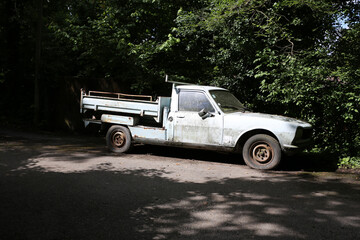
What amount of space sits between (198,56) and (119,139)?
489 cm

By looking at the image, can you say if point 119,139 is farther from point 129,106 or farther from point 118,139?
point 129,106

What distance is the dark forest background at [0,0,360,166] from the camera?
7.93 meters

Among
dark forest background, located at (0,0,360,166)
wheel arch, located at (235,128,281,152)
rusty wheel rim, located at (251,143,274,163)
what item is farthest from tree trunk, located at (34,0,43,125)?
rusty wheel rim, located at (251,143,274,163)

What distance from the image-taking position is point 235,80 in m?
10.1

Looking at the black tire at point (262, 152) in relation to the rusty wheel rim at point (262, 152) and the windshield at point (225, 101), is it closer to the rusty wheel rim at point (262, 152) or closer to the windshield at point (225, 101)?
the rusty wheel rim at point (262, 152)

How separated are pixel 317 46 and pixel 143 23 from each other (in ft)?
23.4

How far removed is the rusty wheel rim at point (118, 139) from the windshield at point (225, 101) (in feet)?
8.82

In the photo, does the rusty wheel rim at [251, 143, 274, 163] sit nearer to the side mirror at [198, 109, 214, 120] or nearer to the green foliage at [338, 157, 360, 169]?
the side mirror at [198, 109, 214, 120]

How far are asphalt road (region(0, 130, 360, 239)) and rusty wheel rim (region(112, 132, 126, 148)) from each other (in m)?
0.73

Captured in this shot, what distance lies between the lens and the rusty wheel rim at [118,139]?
331 inches

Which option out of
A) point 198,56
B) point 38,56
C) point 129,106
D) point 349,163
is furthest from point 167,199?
point 38,56

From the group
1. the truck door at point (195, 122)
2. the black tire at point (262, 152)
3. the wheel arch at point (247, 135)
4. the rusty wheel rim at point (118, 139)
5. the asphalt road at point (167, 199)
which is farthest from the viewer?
the rusty wheel rim at point (118, 139)

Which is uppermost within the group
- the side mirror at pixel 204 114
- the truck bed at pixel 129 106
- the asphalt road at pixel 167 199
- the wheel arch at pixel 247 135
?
the truck bed at pixel 129 106

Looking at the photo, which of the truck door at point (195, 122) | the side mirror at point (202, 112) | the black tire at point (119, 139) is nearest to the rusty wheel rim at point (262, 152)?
the truck door at point (195, 122)
